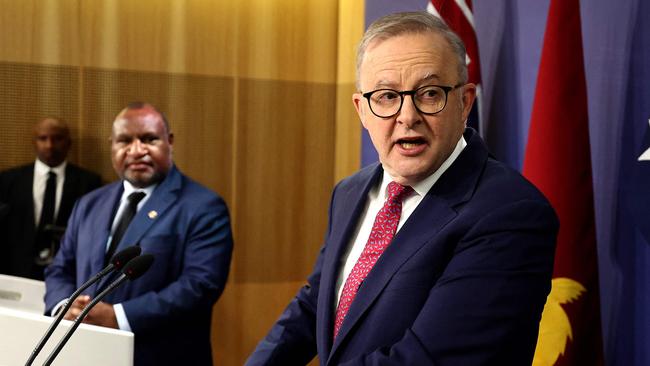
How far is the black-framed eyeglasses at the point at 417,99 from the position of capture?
157 centimetres

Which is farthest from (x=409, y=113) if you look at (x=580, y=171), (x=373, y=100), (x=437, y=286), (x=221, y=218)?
(x=221, y=218)

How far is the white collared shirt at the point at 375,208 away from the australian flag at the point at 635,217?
1177 mm

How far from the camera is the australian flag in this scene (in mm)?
2584

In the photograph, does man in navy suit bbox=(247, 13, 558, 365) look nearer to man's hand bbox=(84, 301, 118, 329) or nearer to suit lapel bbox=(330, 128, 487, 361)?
suit lapel bbox=(330, 128, 487, 361)

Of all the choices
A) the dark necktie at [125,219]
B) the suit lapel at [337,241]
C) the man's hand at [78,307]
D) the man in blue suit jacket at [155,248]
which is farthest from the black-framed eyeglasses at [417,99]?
the dark necktie at [125,219]

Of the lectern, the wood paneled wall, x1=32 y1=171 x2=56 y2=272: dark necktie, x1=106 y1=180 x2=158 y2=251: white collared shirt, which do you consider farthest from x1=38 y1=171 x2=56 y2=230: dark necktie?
the lectern

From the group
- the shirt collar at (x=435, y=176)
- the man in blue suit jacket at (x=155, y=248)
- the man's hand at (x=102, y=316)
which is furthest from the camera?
the man in blue suit jacket at (x=155, y=248)

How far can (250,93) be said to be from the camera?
4969 millimetres

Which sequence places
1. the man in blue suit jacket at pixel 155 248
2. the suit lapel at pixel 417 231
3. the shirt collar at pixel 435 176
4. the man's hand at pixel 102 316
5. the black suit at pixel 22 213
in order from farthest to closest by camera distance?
the black suit at pixel 22 213
the man in blue suit jacket at pixel 155 248
the man's hand at pixel 102 316
the shirt collar at pixel 435 176
the suit lapel at pixel 417 231

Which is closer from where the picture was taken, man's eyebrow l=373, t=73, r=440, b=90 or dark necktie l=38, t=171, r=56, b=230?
man's eyebrow l=373, t=73, r=440, b=90

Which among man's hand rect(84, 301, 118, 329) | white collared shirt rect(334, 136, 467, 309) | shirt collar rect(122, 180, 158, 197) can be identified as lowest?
man's hand rect(84, 301, 118, 329)

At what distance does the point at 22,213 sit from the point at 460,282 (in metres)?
3.60

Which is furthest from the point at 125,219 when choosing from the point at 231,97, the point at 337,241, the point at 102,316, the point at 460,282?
the point at 460,282

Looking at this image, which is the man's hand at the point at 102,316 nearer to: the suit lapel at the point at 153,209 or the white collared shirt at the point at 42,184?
the suit lapel at the point at 153,209
